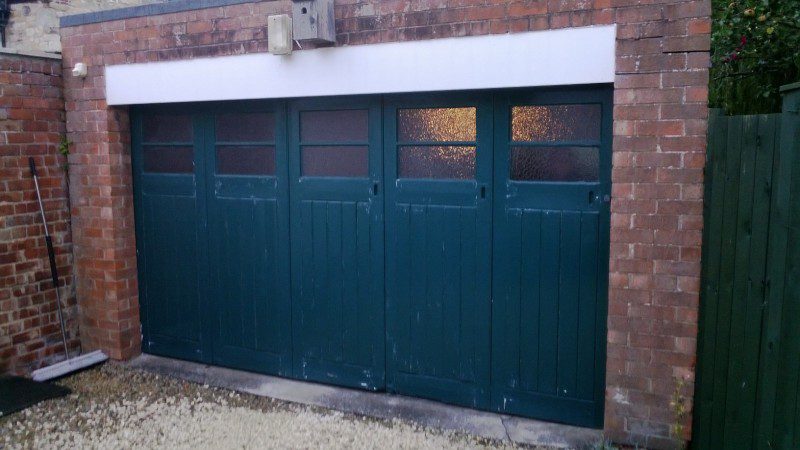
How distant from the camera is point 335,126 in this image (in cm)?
489

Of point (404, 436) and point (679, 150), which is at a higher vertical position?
point (679, 150)

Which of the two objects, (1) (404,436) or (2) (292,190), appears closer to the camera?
(1) (404,436)

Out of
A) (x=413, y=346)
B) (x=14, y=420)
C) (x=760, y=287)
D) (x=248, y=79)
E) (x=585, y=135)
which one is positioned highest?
(x=248, y=79)

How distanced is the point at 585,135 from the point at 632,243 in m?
0.73

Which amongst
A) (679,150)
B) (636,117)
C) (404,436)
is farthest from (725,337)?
(404,436)

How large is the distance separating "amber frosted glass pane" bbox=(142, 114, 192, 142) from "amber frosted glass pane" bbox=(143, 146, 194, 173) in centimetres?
8

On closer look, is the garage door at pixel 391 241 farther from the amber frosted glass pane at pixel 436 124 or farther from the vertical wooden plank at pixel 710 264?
the vertical wooden plank at pixel 710 264

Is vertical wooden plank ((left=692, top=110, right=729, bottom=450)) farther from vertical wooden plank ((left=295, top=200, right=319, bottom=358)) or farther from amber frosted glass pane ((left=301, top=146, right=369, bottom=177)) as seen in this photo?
vertical wooden plank ((left=295, top=200, right=319, bottom=358))

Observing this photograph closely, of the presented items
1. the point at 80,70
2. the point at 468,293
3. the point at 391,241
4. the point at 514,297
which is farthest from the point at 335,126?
the point at 80,70

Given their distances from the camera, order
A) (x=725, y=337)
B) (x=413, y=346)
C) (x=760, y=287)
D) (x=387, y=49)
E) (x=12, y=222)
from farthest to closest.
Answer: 1. (x=12, y=222)
2. (x=413, y=346)
3. (x=387, y=49)
4. (x=725, y=337)
5. (x=760, y=287)

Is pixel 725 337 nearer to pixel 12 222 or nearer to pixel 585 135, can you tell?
pixel 585 135

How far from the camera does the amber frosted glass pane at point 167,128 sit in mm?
5496

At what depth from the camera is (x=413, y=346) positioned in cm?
479

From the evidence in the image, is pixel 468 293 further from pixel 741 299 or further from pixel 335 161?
pixel 741 299
